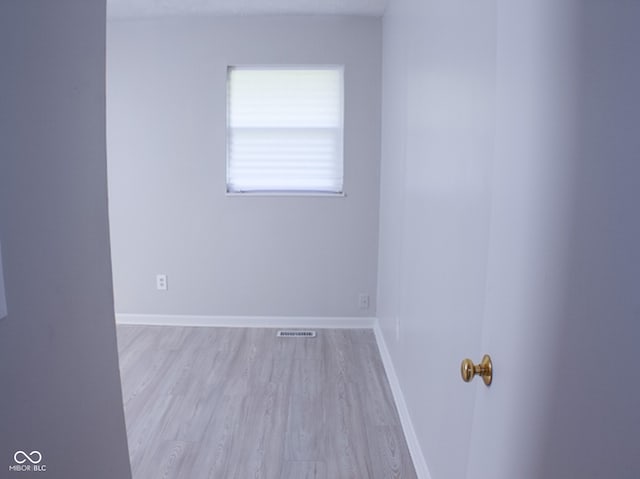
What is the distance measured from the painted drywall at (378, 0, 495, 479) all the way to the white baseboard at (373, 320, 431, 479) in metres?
0.06

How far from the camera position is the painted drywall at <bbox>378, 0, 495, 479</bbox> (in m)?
1.25

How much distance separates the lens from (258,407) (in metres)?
2.39

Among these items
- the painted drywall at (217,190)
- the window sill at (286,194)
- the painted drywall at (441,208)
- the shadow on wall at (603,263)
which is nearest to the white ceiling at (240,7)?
the painted drywall at (217,190)

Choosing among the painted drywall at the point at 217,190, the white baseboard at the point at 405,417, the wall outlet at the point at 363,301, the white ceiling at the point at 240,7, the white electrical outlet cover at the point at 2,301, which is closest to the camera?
the white electrical outlet cover at the point at 2,301

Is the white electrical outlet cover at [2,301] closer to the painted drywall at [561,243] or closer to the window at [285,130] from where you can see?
the painted drywall at [561,243]

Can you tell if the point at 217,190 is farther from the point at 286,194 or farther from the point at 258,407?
the point at 258,407

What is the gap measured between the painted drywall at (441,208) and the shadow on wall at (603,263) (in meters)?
0.60

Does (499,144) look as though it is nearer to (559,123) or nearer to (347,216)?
(559,123)

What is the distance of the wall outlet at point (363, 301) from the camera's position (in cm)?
358

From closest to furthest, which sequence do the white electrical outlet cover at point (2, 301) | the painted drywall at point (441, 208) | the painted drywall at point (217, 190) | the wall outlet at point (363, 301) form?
the white electrical outlet cover at point (2, 301) < the painted drywall at point (441, 208) < the painted drywall at point (217, 190) < the wall outlet at point (363, 301)

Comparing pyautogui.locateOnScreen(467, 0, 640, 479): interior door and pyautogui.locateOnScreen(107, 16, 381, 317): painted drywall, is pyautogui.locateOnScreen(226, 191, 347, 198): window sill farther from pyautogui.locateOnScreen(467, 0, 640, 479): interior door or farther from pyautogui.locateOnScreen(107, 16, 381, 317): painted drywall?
pyautogui.locateOnScreen(467, 0, 640, 479): interior door

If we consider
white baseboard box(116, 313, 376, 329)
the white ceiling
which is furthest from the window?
white baseboard box(116, 313, 376, 329)

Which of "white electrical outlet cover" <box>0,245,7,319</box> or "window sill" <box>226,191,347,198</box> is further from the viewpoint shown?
"window sill" <box>226,191,347,198</box>

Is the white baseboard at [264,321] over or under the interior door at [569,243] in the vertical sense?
under
